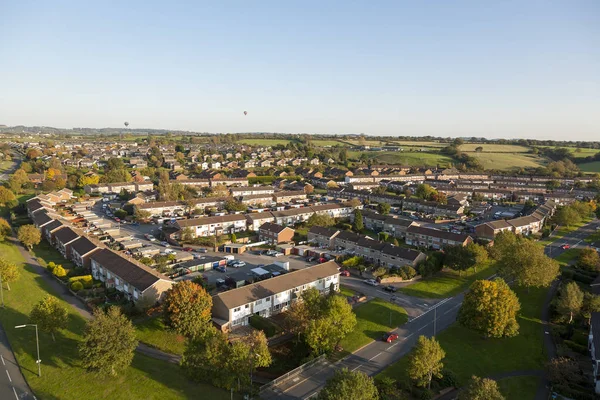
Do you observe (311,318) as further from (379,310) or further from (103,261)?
(103,261)

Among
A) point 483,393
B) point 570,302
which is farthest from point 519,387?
point 570,302

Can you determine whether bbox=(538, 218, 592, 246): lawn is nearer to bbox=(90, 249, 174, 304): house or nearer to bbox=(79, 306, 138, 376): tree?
bbox=(90, 249, 174, 304): house

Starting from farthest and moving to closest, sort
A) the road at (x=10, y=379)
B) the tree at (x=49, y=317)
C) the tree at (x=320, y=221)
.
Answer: the tree at (x=320, y=221), the tree at (x=49, y=317), the road at (x=10, y=379)

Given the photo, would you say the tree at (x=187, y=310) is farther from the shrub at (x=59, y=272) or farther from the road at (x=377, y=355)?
the shrub at (x=59, y=272)

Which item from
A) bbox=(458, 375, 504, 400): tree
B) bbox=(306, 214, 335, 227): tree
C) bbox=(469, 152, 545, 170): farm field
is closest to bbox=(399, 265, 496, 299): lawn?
bbox=(458, 375, 504, 400): tree

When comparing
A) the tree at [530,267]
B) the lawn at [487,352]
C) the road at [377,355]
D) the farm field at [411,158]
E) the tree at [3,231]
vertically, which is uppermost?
the farm field at [411,158]

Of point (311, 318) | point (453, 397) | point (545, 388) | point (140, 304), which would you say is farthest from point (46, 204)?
point (545, 388)

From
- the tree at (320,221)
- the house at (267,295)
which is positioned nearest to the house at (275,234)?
the tree at (320,221)
